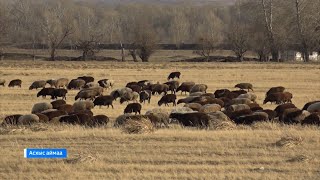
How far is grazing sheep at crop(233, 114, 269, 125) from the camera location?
15.6 meters

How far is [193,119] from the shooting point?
1530 centimetres

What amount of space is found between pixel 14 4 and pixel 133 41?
43.7 meters

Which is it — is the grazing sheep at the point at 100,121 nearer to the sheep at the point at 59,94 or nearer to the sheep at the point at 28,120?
the sheep at the point at 28,120

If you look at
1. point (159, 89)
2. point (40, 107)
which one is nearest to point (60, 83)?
point (159, 89)

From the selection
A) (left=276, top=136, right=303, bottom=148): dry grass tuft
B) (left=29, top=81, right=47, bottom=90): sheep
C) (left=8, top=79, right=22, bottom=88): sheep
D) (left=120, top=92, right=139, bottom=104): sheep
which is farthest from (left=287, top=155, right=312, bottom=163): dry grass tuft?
(left=8, top=79, right=22, bottom=88): sheep

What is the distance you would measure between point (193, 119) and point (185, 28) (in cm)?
9302

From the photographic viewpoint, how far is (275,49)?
6631 centimetres

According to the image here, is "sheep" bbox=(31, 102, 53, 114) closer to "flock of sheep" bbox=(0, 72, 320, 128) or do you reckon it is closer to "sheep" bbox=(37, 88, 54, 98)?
"flock of sheep" bbox=(0, 72, 320, 128)

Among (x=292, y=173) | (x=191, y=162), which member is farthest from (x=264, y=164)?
(x=191, y=162)

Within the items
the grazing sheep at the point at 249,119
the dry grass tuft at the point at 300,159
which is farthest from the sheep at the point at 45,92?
the dry grass tuft at the point at 300,159

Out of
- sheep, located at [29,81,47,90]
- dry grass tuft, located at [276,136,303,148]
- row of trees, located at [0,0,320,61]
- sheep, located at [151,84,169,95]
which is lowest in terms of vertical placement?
dry grass tuft, located at [276,136,303,148]

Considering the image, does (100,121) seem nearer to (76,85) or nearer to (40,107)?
(40,107)

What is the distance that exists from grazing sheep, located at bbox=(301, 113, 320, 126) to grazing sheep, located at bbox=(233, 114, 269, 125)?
1226 mm

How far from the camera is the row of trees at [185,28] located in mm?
66938
